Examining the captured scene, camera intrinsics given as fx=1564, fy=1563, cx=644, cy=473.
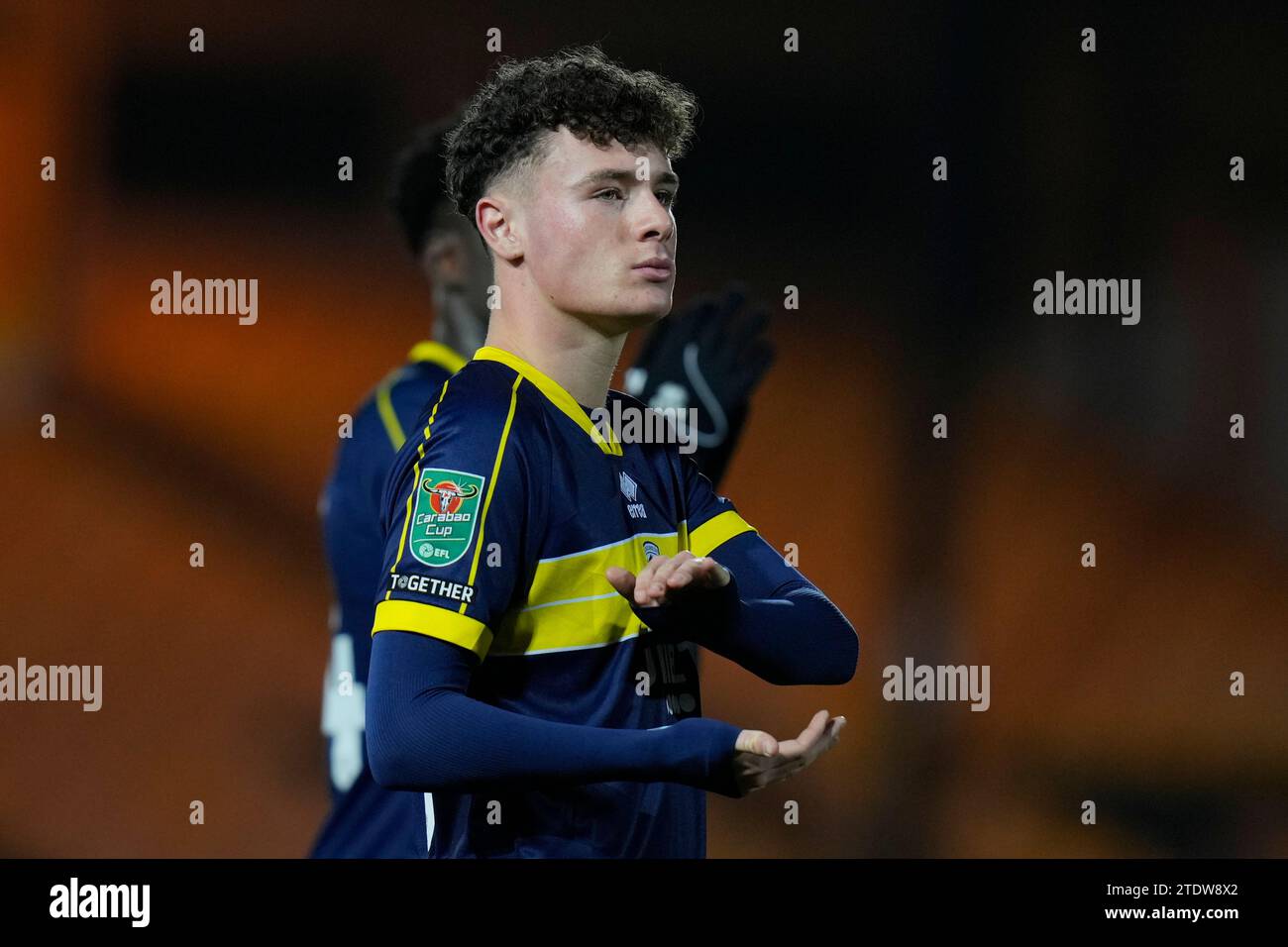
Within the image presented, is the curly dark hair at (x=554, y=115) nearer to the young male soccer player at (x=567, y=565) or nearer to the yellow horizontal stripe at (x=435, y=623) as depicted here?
the young male soccer player at (x=567, y=565)

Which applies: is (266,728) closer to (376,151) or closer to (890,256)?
(376,151)

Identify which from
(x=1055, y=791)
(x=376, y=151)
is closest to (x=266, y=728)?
(x=376, y=151)

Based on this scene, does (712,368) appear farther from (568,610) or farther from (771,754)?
(771,754)

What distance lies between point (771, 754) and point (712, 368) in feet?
5.82

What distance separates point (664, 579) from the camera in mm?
1391

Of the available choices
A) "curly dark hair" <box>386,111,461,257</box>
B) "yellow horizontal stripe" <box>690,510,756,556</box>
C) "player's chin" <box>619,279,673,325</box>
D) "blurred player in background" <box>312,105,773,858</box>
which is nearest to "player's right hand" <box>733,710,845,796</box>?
"yellow horizontal stripe" <box>690,510,756,556</box>

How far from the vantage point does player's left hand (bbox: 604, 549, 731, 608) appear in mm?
1392

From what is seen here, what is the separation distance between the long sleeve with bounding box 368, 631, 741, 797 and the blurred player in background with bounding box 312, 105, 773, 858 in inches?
57.2

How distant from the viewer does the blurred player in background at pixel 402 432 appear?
296 cm

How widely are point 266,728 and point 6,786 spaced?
77 centimetres

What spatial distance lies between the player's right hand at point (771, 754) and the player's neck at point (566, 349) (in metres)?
0.46

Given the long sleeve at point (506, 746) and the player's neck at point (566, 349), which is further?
the player's neck at point (566, 349)
